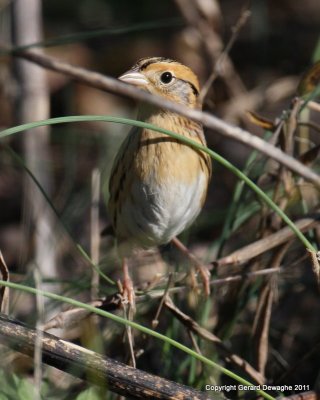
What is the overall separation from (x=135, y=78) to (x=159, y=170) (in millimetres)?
282

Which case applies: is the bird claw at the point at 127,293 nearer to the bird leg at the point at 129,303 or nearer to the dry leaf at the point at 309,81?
the bird leg at the point at 129,303

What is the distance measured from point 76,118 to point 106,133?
2427mm

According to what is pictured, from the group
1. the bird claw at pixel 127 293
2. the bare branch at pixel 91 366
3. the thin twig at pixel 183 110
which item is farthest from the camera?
the bird claw at pixel 127 293

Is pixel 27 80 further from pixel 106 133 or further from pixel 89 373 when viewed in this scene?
pixel 89 373

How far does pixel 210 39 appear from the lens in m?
4.43

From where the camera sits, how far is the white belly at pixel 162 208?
2.69 meters

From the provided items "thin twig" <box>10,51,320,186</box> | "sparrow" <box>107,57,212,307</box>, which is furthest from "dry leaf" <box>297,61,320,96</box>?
"thin twig" <box>10,51,320,186</box>

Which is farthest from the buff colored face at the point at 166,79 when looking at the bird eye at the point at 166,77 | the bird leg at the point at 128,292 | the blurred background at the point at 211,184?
the bird leg at the point at 128,292

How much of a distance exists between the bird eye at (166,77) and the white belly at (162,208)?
0.31m

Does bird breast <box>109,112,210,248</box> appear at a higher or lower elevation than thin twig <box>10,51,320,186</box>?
higher

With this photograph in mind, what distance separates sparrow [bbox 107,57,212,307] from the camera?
268 centimetres

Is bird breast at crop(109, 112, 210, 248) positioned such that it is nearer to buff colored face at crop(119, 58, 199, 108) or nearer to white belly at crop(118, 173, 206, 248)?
white belly at crop(118, 173, 206, 248)

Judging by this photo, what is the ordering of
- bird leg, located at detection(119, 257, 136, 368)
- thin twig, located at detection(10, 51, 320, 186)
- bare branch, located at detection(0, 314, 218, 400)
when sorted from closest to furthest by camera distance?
thin twig, located at detection(10, 51, 320, 186) → bare branch, located at detection(0, 314, 218, 400) → bird leg, located at detection(119, 257, 136, 368)

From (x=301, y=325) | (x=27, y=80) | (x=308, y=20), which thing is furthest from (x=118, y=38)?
(x=301, y=325)
